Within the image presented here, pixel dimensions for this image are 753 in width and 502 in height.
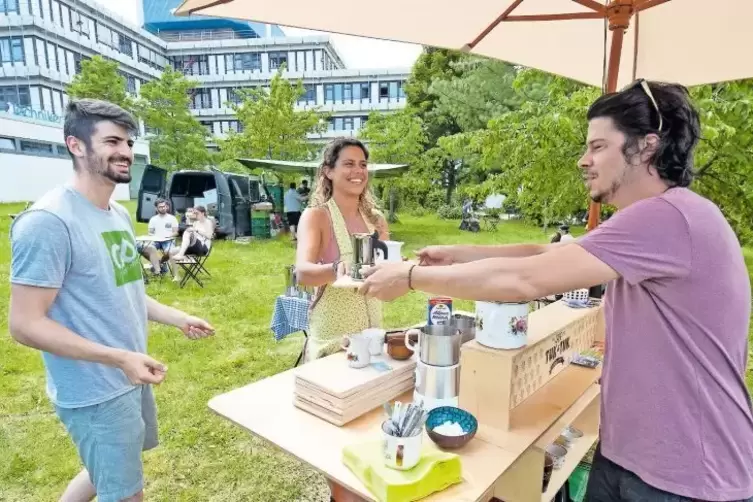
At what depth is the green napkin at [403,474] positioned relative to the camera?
1.21m

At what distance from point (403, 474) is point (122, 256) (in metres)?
1.55

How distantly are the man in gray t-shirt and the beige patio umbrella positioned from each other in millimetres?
772

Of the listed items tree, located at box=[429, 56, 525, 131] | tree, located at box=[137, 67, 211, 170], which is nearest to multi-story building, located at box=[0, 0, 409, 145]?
tree, located at box=[137, 67, 211, 170]

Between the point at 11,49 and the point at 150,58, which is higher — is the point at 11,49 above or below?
below

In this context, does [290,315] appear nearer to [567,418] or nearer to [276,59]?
[567,418]

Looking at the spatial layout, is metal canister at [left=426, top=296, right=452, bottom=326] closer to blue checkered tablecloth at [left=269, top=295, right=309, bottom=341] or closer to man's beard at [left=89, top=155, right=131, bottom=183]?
man's beard at [left=89, top=155, right=131, bottom=183]

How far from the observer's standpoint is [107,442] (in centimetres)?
182

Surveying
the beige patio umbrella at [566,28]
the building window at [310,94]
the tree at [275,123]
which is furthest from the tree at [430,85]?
the building window at [310,94]

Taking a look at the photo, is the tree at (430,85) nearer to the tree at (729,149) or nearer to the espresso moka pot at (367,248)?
the tree at (729,149)

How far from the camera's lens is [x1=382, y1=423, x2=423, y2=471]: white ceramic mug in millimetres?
1274

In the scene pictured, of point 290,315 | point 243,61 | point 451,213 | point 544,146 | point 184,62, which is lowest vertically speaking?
point 451,213

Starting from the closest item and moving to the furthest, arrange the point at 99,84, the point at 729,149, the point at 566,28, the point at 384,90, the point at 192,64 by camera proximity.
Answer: the point at 566,28
the point at 729,149
the point at 99,84
the point at 384,90
the point at 192,64

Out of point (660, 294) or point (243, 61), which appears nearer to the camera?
point (660, 294)

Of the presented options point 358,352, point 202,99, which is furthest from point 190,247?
point 202,99
